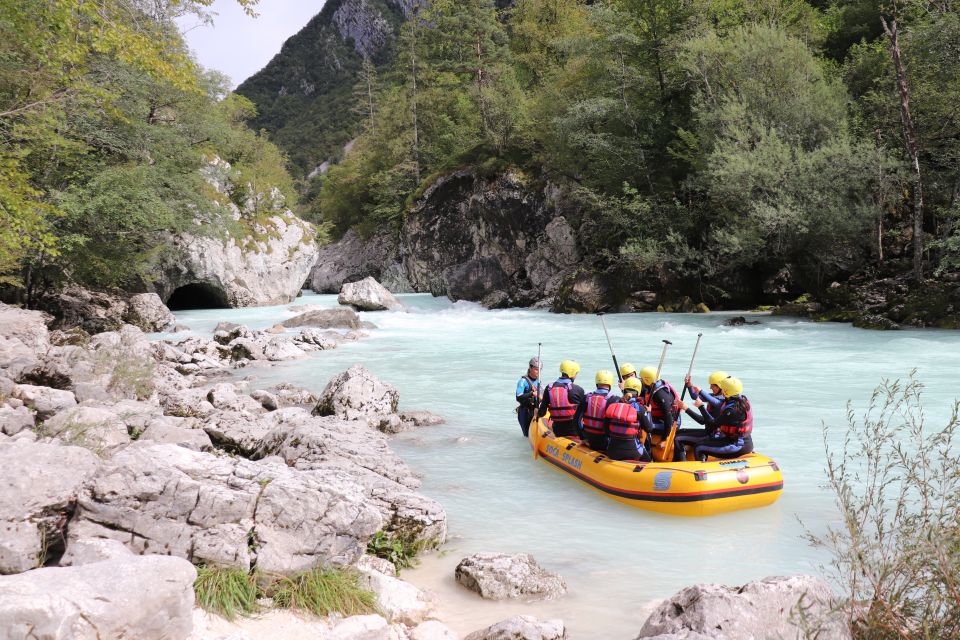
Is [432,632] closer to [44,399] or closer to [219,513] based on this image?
[219,513]

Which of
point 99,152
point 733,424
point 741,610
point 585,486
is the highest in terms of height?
point 99,152

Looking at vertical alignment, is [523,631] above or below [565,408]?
below

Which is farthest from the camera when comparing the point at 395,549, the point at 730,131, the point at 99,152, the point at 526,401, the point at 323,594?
the point at 730,131

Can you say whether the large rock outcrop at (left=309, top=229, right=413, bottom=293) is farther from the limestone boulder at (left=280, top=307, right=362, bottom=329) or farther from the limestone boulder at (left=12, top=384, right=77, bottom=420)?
the limestone boulder at (left=12, top=384, right=77, bottom=420)

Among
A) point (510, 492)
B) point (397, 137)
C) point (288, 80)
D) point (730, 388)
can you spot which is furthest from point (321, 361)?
point (288, 80)

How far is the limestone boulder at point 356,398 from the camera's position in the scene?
880 cm

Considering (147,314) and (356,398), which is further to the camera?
(147,314)

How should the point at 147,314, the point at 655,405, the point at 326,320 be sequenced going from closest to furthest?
1. the point at 655,405
2. the point at 147,314
3. the point at 326,320

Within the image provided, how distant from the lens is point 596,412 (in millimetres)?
6754

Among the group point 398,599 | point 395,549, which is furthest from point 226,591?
point 395,549

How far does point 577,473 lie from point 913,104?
1990 centimetres

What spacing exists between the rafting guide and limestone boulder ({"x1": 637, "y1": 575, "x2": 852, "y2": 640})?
2.44 meters

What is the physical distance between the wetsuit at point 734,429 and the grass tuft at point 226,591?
4.85 meters

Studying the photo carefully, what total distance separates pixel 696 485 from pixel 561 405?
6.80ft
